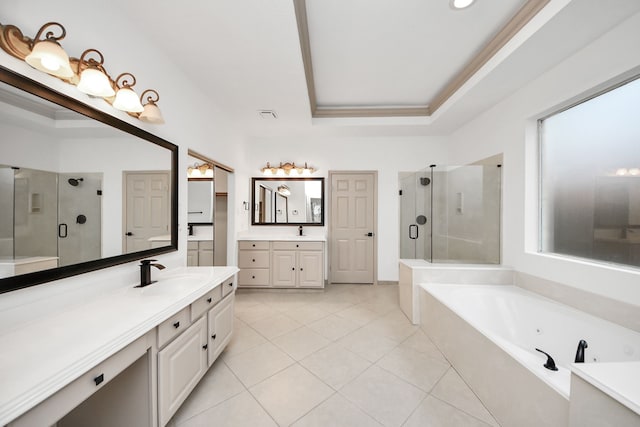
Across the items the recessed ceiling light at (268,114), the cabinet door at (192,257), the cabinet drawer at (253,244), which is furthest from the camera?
the cabinet drawer at (253,244)

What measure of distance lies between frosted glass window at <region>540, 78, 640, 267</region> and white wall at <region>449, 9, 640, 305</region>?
0.33ft

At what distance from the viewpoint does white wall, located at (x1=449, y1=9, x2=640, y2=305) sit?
4.90ft

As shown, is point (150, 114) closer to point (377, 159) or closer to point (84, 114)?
point (84, 114)

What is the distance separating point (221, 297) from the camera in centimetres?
181

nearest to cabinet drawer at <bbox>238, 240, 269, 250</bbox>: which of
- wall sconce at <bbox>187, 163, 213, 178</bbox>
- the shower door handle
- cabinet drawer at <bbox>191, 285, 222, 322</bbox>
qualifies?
wall sconce at <bbox>187, 163, 213, 178</bbox>

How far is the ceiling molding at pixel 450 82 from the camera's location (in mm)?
1611

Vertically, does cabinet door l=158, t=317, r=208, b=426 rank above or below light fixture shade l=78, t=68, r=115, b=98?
below

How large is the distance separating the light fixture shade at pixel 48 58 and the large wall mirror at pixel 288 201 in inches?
114

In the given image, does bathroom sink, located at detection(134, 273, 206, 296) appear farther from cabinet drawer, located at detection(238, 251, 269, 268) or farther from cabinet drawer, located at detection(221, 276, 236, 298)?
cabinet drawer, located at detection(238, 251, 269, 268)

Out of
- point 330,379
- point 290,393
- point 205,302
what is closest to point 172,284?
point 205,302

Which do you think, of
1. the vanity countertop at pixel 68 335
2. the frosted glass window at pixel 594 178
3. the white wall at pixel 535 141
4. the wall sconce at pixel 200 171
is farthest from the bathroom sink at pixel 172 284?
the frosted glass window at pixel 594 178

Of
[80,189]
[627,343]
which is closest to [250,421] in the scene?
[80,189]

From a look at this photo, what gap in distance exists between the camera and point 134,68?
159cm

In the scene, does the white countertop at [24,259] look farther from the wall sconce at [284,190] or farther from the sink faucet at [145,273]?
the wall sconce at [284,190]
